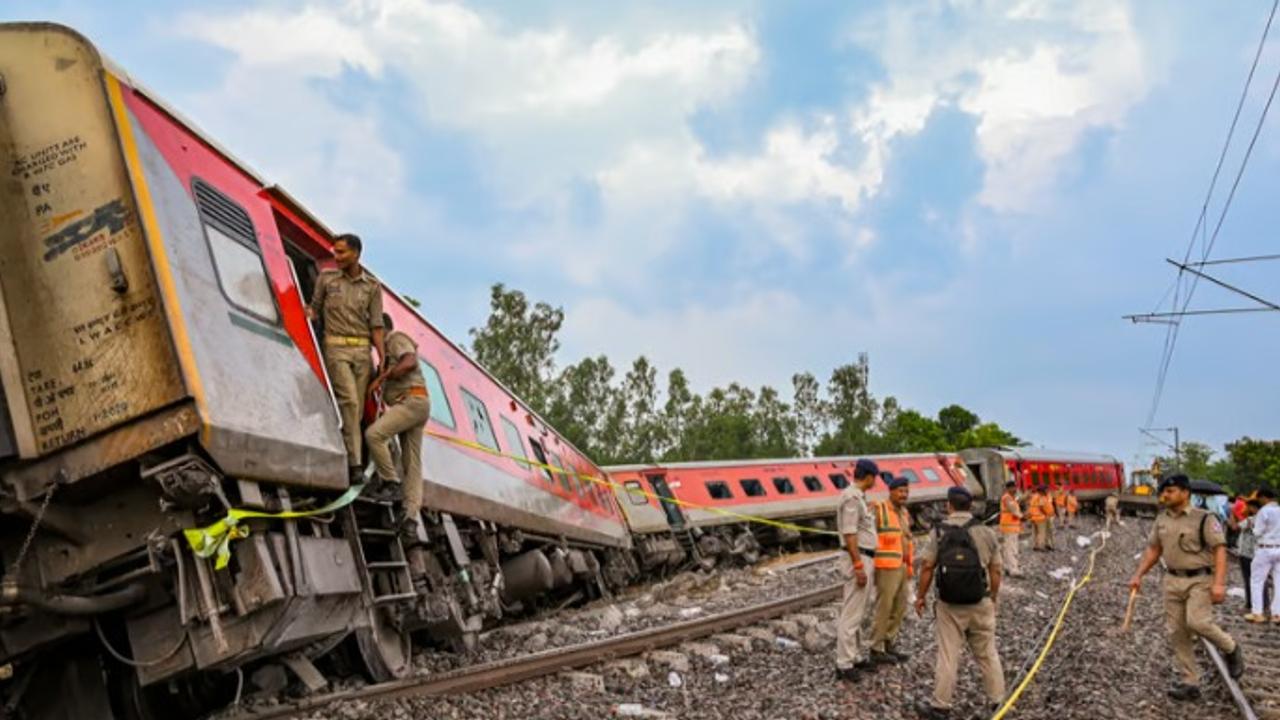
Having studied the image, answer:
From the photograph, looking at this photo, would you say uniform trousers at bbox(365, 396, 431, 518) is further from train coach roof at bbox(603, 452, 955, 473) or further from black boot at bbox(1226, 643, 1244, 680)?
train coach roof at bbox(603, 452, 955, 473)

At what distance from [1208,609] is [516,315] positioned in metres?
46.5

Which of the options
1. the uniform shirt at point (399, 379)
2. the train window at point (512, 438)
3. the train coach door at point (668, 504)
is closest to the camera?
the uniform shirt at point (399, 379)

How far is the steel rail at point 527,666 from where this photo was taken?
563 centimetres

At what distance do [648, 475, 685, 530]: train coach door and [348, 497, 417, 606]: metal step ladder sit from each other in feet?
39.8

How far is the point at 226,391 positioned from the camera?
462cm

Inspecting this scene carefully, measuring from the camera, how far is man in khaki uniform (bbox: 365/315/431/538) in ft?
20.0

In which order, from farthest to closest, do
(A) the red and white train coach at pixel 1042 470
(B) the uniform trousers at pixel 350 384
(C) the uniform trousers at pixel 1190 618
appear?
1. (A) the red and white train coach at pixel 1042 470
2. (C) the uniform trousers at pixel 1190 618
3. (B) the uniform trousers at pixel 350 384

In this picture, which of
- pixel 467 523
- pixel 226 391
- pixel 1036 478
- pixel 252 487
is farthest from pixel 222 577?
pixel 1036 478

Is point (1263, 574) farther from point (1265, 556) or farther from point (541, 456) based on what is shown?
point (541, 456)

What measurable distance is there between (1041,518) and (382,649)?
1862 centimetres

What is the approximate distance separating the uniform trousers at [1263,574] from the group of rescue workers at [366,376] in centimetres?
957

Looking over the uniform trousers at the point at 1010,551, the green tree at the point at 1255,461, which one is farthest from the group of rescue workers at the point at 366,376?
the green tree at the point at 1255,461

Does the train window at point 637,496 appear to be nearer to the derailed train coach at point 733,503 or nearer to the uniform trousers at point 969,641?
the derailed train coach at point 733,503

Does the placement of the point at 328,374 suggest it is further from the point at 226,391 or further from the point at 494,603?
the point at 494,603
